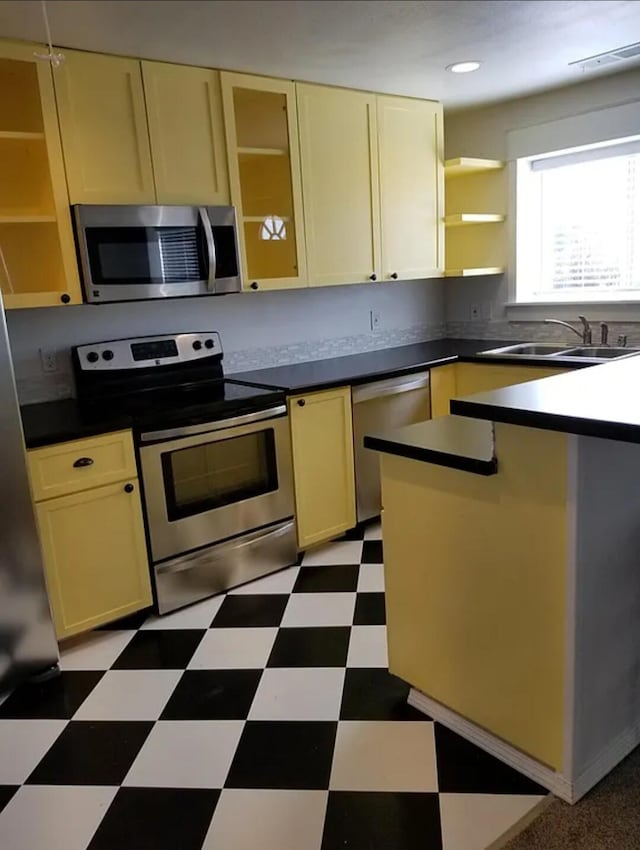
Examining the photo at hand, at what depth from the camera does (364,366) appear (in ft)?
11.6

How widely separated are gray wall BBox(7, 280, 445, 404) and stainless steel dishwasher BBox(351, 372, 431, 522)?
601mm

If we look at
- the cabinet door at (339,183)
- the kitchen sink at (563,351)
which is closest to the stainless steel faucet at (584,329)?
the kitchen sink at (563,351)

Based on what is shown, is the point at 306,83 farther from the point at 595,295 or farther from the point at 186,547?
the point at 186,547

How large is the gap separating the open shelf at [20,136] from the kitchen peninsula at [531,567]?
5.64 feet

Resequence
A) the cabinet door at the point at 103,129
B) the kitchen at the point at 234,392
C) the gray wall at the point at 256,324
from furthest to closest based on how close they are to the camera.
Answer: the gray wall at the point at 256,324 < the cabinet door at the point at 103,129 < the kitchen at the point at 234,392

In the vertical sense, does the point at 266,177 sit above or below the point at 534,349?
above

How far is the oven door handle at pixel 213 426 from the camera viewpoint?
2637 mm

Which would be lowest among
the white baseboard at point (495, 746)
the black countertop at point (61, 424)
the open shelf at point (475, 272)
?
the white baseboard at point (495, 746)

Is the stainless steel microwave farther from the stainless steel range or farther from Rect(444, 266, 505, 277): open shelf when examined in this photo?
Rect(444, 266, 505, 277): open shelf

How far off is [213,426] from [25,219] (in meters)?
1.05

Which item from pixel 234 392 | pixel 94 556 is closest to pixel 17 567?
pixel 94 556

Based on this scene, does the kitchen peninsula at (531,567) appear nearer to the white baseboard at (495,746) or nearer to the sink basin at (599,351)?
the white baseboard at (495,746)

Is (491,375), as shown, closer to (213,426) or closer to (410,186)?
(410,186)

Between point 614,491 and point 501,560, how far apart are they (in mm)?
330
